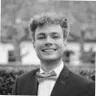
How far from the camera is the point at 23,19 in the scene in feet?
43.5

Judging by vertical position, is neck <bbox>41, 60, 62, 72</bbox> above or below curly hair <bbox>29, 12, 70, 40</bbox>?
below

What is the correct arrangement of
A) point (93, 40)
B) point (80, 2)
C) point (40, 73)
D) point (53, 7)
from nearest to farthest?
point (40, 73) < point (53, 7) < point (80, 2) < point (93, 40)

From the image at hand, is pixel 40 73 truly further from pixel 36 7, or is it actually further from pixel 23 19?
pixel 23 19

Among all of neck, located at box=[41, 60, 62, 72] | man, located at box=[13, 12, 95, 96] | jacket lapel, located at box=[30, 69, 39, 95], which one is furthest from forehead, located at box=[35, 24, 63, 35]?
jacket lapel, located at box=[30, 69, 39, 95]

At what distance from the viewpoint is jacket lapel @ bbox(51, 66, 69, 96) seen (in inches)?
67.6

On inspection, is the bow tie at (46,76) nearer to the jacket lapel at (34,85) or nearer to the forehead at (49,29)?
the jacket lapel at (34,85)

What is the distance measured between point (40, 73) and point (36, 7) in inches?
412

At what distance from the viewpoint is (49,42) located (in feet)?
5.61

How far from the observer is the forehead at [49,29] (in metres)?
1.71

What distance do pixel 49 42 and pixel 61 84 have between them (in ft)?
0.83

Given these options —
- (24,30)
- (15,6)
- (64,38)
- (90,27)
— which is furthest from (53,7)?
(64,38)

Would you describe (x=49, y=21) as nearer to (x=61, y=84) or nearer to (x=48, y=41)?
(x=48, y=41)

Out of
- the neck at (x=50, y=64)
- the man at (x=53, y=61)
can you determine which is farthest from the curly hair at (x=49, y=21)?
the neck at (x=50, y=64)

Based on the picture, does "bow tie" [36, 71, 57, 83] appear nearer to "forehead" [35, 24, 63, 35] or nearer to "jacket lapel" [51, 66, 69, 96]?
"jacket lapel" [51, 66, 69, 96]
